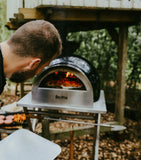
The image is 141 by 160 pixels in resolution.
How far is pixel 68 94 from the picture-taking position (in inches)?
84.1

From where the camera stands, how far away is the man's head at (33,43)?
151cm

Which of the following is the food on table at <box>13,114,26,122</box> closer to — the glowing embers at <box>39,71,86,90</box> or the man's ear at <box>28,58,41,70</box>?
the glowing embers at <box>39,71,86,90</box>

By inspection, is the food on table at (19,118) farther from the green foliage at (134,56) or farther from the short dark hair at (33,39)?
the green foliage at (134,56)

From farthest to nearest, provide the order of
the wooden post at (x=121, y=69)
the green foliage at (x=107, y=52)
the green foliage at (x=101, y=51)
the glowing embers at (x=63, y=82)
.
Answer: the green foliage at (x=101, y=51)
the green foliage at (x=107, y=52)
the wooden post at (x=121, y=69)
the glowing embers at (x=63, y=82)

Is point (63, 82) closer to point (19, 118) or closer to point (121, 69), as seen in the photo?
point (19, 118)

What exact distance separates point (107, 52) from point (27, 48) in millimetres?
4584

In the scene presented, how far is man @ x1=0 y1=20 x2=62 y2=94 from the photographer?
1.51 meters

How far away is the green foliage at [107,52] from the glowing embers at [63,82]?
307cm

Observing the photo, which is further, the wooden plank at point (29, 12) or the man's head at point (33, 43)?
the wooden plank at point (29, 12)

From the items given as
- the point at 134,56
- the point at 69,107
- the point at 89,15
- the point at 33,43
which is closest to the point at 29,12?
the point at 89,15

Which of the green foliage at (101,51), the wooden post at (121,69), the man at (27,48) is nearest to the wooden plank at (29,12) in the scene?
the man at (27,48)

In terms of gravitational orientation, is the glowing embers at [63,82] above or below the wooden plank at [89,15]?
below

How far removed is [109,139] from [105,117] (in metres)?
1.11

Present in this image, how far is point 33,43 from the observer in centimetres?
152
